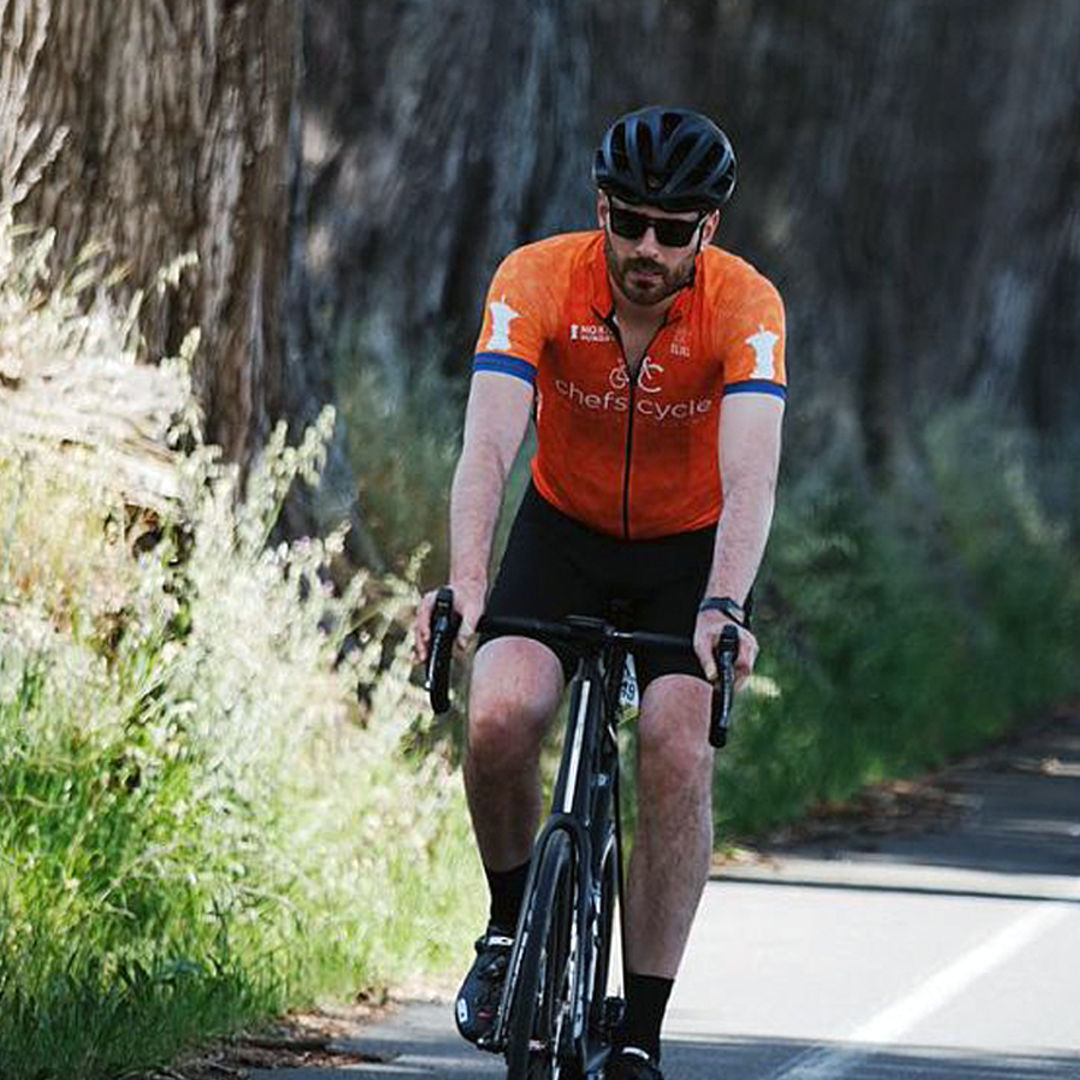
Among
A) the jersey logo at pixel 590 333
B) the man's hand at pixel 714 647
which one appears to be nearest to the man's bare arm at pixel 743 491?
the man's hand at pixel 714 647

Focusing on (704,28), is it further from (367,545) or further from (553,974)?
(553,974)

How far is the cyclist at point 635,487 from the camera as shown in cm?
761

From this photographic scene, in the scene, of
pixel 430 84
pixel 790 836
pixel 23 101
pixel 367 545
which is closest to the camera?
pixel 23 101

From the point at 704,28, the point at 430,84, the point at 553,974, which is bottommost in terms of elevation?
the point at 553,974

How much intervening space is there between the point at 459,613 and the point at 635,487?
1.09 meters

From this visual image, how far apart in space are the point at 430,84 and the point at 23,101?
233 inches

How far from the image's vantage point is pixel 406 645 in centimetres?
1163

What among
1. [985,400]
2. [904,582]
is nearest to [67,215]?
[904,582]

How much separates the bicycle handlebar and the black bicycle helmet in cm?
94

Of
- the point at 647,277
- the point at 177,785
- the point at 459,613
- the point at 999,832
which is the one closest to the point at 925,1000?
the point at 177,785

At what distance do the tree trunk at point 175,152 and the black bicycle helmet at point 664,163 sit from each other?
4292mm

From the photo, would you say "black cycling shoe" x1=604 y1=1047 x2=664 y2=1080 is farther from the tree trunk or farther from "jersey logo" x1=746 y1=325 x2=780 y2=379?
the tree trunk

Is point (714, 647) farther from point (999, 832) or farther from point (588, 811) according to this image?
point (999, 832)

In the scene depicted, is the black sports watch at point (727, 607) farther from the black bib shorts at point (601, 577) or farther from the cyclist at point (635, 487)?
the black bib shorts at point (601, 577)
